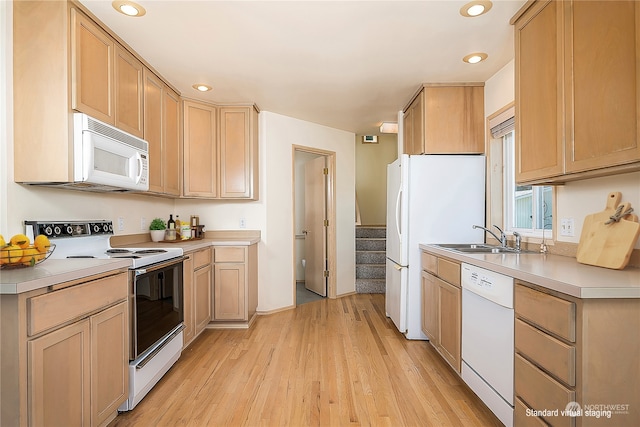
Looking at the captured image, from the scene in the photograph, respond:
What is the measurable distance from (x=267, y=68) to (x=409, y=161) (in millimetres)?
1493

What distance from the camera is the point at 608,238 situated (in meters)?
1.65

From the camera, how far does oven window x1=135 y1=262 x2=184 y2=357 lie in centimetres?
205

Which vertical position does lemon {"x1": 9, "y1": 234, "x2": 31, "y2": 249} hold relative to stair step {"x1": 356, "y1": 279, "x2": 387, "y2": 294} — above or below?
above

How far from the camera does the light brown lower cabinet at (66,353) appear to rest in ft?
4.09

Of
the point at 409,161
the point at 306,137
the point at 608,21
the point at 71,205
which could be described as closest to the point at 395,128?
the point at 306,137

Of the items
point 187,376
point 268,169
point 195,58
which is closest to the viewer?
point 187,376

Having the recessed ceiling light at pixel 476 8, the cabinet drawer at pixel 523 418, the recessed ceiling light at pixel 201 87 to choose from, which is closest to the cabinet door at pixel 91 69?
the recessed ceiling light at pixel 201 87

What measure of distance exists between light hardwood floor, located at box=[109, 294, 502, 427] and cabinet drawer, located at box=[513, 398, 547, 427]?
301mm

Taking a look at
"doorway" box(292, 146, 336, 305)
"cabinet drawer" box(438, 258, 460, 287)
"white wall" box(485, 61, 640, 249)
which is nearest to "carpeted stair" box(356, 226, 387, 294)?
"doorway" box(292, 146, 336, 305)

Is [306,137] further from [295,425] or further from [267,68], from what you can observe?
[295,425]

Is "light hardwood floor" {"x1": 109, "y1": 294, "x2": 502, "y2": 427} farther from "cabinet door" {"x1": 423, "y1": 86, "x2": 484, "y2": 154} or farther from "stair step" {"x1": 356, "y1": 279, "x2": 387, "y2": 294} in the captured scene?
"cabinet door" {"x1": 423, "y1": 86, "x2": 484, "y2": 154}

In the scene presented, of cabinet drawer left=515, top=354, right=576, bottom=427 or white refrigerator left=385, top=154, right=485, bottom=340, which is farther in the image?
white refrigerator left=385, top=154, right=485, bottom=340

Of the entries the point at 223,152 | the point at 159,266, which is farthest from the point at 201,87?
the point at 159,266

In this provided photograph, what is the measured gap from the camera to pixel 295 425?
1.87 meters
